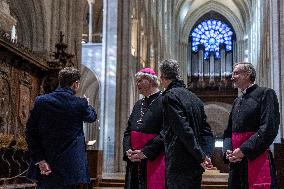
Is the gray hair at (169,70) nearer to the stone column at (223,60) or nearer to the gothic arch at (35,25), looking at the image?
the gothic arch at (35,25)

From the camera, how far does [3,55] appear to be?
8.28 meters

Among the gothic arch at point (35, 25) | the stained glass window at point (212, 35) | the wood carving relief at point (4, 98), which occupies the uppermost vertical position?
the stained glass window at point (212, 35)

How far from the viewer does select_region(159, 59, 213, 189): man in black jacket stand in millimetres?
4086

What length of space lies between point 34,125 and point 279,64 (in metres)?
11.0

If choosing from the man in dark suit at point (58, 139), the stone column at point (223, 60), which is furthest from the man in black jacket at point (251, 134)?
the stone column at point (223, 60)

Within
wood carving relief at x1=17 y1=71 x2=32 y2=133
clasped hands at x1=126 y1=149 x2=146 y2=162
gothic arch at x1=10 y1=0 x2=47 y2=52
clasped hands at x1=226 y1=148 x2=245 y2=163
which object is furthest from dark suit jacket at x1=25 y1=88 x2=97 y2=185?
gothic arch at x1=10 y1=0 x2=47 y2=52

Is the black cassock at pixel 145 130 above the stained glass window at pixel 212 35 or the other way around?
the other way around

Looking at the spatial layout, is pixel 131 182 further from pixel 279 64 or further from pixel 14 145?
pixel 279 64

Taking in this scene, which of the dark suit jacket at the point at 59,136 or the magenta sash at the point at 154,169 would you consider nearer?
the dark suit jacket at the point at 59,136

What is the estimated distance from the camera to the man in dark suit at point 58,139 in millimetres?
4227

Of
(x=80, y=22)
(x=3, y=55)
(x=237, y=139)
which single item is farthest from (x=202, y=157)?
(x=80, y=22)

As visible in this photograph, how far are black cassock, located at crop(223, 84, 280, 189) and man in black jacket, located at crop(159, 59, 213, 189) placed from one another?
0.93 ft

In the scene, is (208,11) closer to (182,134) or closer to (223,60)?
(223,60)

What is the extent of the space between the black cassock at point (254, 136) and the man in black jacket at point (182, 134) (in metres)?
0.28
